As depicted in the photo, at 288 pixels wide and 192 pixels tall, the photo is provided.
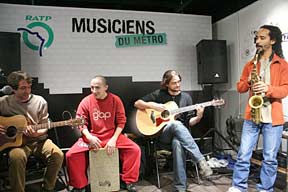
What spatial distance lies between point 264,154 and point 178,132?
33.9 inches

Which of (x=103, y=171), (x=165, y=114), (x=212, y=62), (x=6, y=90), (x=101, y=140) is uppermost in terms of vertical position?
(x=212, y=62)

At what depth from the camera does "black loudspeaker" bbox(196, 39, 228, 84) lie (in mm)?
4254

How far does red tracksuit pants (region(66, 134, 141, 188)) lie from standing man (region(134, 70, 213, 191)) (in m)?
0.40

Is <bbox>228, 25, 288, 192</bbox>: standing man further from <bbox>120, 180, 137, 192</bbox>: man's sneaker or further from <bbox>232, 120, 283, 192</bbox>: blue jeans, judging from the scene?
<bbox>120, 180, 137, 192</bbox>: man's sneaker

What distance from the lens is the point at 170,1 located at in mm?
5043

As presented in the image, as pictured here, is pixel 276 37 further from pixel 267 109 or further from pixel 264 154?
pixel 264 154

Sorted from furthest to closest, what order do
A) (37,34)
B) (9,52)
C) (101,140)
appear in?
(37,34) → (9,52) → (101,140)

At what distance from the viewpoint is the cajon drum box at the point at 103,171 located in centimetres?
285

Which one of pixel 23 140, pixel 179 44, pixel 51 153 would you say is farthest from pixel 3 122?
pixel 179 44

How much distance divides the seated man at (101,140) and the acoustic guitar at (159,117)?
25 centimetres

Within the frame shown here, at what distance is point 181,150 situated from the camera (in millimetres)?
2951

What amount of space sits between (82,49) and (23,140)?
1736 millimetres

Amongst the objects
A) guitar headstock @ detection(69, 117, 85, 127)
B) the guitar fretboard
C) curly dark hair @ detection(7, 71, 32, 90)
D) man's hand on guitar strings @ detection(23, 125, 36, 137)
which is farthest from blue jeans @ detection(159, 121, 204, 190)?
curly dark hair @ detection(7, 71, 32, 90)

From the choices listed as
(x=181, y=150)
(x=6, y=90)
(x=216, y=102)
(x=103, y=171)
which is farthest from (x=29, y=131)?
(x=216, y=102)
